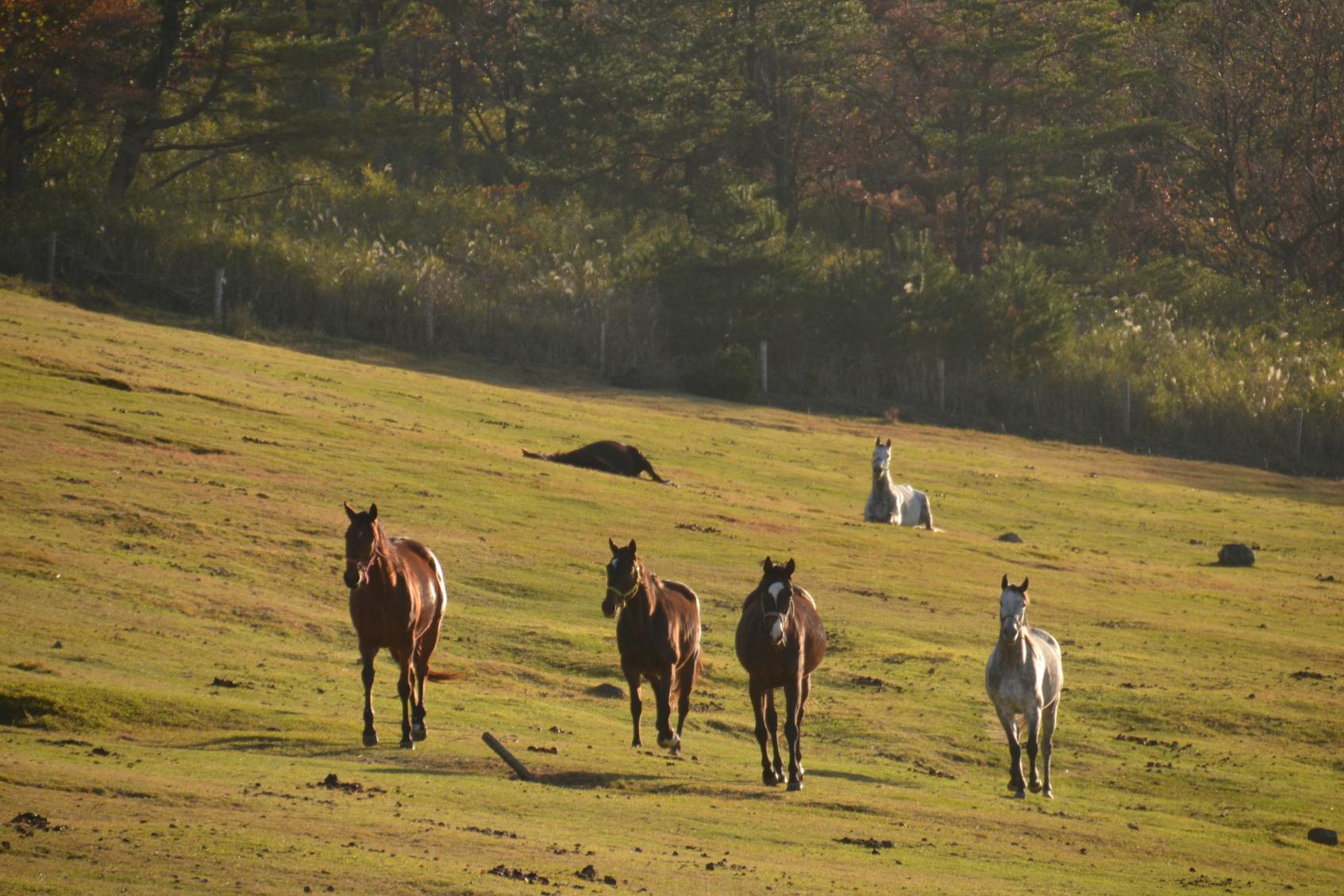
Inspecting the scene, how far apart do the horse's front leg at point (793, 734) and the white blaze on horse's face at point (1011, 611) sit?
232 cm

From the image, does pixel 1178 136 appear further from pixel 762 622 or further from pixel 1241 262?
pixel 762 622

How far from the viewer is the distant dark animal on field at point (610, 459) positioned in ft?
121

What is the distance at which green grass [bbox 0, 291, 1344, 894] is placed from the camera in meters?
12.0

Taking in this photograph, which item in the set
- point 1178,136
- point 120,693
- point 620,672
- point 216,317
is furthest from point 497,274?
point 120,693

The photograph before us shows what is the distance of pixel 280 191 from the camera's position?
218 ft

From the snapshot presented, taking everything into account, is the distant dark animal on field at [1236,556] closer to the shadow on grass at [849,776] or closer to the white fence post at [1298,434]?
the shadow on grass at [849,776]

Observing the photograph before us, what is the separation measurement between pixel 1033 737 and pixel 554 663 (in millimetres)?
6391

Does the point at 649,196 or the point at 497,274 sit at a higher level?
the point at 649,196

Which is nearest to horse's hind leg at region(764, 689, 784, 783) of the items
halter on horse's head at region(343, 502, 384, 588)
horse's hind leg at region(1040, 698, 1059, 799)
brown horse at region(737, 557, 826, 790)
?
brown horse at region(737, 557, 826, 790)

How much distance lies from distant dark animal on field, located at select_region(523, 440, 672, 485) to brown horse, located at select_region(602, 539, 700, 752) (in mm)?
20401

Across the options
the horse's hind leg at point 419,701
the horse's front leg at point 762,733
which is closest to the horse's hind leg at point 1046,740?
the horse's front leg at point 762,733

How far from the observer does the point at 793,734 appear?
15.1 m

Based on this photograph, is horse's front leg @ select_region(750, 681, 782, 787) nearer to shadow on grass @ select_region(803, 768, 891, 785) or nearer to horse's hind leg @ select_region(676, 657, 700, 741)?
shadow on grass @ select_region(803, 768, 891, 785)

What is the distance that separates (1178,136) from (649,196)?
26.2 metres
